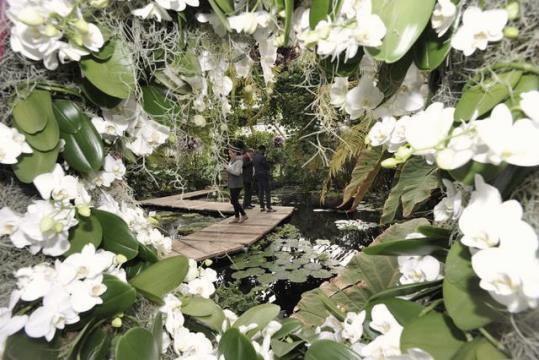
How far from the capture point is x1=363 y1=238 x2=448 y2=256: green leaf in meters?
0.49

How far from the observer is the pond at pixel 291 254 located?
2691 mm

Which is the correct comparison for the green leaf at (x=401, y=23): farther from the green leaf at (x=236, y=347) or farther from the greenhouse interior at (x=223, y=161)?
the green leaf at (x=236, y=347)

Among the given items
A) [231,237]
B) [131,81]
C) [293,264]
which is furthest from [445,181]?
[231,237]

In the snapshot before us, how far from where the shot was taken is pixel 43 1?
466mm

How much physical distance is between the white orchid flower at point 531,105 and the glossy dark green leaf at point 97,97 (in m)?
0.51

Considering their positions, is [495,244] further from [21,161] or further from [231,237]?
[231,237]

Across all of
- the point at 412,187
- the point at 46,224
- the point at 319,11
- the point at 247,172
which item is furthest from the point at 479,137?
the point at 247,172

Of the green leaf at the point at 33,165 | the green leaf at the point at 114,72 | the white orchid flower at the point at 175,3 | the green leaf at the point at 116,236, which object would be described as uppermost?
the white orchid flower at the point at 175,3

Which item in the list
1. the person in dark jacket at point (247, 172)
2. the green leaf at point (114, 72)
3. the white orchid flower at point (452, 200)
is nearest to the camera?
the white orchid flower at point (452, 200)

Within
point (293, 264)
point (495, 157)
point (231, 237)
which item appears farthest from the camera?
point (231, 237)

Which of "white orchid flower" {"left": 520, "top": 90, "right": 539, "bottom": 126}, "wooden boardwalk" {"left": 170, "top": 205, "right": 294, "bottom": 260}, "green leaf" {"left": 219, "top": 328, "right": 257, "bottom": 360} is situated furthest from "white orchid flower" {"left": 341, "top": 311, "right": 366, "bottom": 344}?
"wooden boardwalk" {"left": 170, "top": 205, "right": 294, "bottom": 260}

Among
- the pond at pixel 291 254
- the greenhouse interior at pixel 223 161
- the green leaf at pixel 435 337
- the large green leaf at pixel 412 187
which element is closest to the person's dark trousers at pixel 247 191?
the pond at pixel 291 254

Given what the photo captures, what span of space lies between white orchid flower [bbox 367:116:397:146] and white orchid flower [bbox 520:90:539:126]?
6.8 inches

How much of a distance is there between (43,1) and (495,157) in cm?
49
